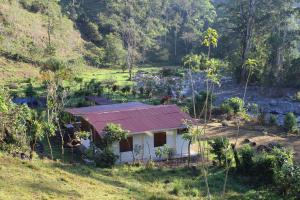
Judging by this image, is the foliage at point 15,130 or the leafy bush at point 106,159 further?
the leafy bush at point 106,159

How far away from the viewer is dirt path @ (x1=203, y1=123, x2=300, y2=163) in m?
26.8

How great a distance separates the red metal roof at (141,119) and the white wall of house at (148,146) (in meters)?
0.43

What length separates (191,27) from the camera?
277 feet

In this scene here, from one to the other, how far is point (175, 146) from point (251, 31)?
1255 inches

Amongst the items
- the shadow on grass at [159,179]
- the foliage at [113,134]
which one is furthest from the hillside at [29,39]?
the shadow on grass at [159,179]

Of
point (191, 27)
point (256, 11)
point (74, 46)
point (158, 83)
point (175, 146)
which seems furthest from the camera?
point (191, 27)

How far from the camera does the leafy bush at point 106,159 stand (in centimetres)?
2058

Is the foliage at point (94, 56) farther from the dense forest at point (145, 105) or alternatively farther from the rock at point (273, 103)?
the rock at point (273, 103)

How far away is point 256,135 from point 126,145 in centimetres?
1010

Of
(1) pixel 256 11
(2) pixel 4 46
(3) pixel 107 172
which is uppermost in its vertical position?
(1) pixel 256 11

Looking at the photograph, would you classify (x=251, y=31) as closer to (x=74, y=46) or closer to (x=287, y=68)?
(x=287, y=68)

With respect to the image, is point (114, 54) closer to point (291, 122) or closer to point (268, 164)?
point (291, 122)

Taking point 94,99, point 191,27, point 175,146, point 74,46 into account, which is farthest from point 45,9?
point 175,146

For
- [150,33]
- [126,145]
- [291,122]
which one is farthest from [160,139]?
[150,33]
